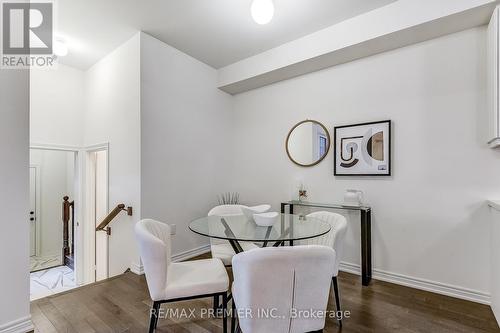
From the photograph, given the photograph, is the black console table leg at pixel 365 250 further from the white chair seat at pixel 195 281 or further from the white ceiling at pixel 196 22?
the white ceiling at pixel 196 22

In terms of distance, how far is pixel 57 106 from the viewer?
12.6 feet

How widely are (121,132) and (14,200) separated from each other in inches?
62.5

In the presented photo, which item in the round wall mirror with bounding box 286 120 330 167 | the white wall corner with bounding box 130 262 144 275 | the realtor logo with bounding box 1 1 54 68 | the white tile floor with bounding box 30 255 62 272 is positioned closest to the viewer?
the realtor logo with bounding box 1 1 54 68

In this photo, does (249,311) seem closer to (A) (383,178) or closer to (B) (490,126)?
(A) (383,178)

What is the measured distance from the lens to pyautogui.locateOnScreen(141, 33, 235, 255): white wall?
10.2 ft

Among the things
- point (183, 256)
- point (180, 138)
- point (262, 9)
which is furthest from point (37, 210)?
→ point (262, 9)

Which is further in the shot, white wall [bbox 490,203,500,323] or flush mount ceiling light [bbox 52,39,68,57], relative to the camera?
flush mount ceiling light [bbox 52,39,68,57]

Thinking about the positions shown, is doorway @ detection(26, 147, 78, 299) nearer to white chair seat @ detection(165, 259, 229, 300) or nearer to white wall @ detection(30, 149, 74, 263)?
white wall @ detection(30, 149, 74, 263)

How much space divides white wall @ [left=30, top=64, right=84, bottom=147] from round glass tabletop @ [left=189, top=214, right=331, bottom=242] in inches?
121

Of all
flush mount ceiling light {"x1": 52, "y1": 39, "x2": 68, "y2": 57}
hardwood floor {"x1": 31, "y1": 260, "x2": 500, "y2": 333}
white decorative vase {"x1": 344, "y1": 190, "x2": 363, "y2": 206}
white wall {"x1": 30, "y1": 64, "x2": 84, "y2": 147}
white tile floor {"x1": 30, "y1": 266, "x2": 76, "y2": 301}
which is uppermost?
flush mount ceiling light {"x1": 52, "y1": 39, "x2": 68, "y2": 57}

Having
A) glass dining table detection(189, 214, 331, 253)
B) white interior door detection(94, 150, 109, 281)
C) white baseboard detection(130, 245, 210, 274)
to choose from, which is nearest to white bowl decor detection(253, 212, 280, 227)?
glass dining table detection(189, 214, 331, 253)

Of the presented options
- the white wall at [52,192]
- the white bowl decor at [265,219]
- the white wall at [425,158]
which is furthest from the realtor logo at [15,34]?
the white wall at [52,192]

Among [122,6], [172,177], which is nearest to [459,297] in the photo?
[172,177]

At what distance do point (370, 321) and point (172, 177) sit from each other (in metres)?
2.72
